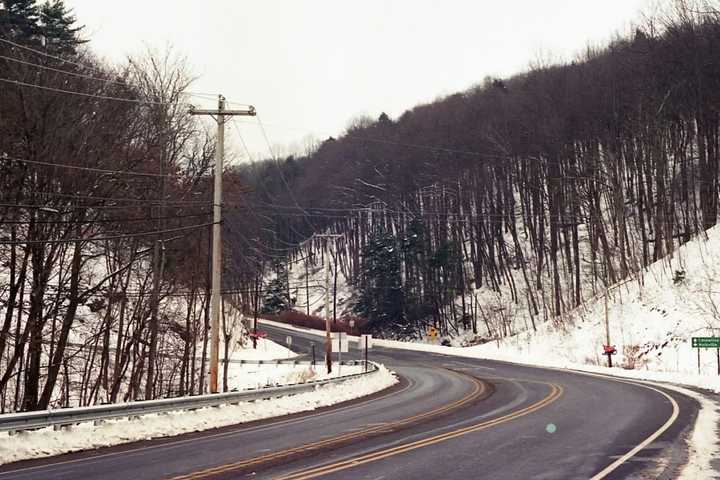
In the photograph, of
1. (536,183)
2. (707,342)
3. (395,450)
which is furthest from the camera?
(536,183)

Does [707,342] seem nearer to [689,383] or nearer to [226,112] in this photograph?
[689,383]

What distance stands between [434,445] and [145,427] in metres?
6.40

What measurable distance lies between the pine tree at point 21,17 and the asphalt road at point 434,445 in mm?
36601

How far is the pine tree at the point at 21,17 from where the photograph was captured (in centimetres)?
4525

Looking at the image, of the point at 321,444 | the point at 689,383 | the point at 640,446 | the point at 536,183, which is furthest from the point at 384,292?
the point at 640,446

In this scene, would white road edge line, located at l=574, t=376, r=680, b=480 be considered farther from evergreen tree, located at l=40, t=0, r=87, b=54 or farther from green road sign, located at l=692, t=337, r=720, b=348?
evergreen tree, located at l=40, t=0, r=87, b=54

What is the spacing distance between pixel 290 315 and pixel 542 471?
83.6 meters

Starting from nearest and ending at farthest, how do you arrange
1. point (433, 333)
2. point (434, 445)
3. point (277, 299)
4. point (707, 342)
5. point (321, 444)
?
point (434, 445), point (321, 444), point (707, 342), point (433, 333), point (277, 299)

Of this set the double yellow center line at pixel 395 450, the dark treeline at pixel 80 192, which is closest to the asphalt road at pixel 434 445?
the double yellow center line at pixel 395 450

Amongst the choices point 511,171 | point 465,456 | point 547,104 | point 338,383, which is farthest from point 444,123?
point 465,456

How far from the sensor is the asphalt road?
10766 millimetres

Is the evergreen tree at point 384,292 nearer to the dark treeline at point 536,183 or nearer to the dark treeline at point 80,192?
the dark treeline at point 536,183

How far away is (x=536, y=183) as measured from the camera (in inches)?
2581


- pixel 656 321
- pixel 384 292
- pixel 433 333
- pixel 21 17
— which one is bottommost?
pixel 433 333
